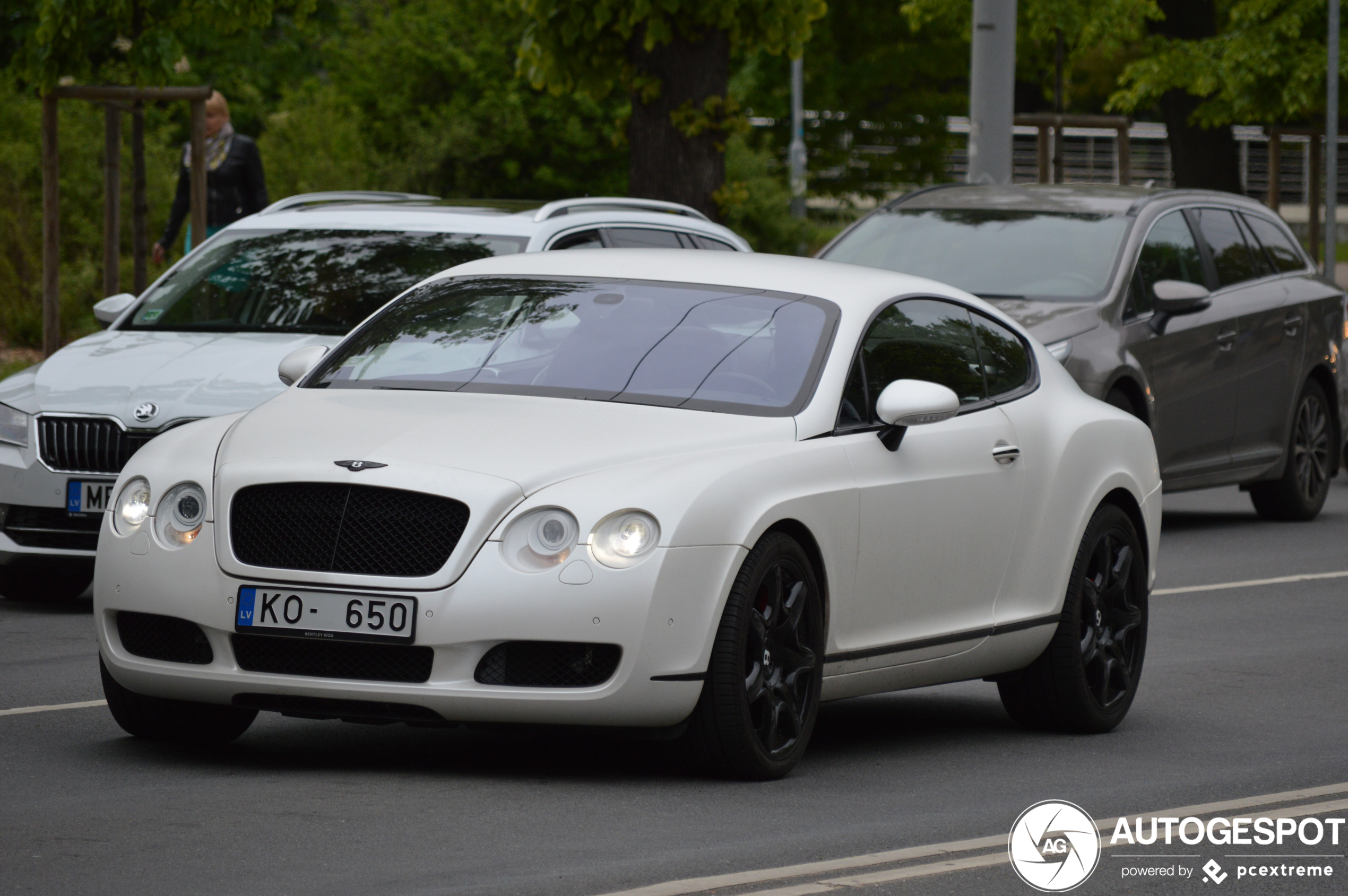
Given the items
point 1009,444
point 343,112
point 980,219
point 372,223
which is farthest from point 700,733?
point 343,112

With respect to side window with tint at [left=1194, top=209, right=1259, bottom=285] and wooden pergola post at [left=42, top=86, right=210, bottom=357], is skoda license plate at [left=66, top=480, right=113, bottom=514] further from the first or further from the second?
side window with tint at [left=1194, top=209, right=1259, bottom=285]

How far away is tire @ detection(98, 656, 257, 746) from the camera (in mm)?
6801

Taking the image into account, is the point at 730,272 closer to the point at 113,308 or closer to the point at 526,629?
the point at 526,629

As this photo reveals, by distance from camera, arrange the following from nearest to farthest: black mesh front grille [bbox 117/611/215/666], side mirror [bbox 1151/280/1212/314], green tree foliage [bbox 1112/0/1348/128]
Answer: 1. black mesh front grille [bbox 117/611/215/666]
2. side mirror [bbox 1151/280/1212/314]
3. green tree foliage [bbox 1112/0/1348/128]

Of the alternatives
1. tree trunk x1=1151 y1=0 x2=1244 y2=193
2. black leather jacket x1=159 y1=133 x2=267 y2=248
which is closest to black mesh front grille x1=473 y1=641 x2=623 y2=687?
black leather jacket x1=159 y1=133 x2=267 y2=248

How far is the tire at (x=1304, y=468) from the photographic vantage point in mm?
15117

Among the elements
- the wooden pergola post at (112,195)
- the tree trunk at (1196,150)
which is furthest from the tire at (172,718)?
the tree trunk at (1196,150)

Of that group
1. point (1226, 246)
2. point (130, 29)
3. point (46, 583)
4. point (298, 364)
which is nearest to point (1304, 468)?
point (1226, 246)

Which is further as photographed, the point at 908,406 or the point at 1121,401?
the point at 1121,401

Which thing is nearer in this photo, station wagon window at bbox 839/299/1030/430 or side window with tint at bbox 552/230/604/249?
station wagon window at bbox 839/299/1030/430

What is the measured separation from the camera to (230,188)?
17703mm

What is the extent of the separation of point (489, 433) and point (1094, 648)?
253 cm

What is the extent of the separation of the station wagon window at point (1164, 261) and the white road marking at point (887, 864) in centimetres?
710

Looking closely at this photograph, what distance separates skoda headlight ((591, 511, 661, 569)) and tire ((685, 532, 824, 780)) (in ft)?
0.98
